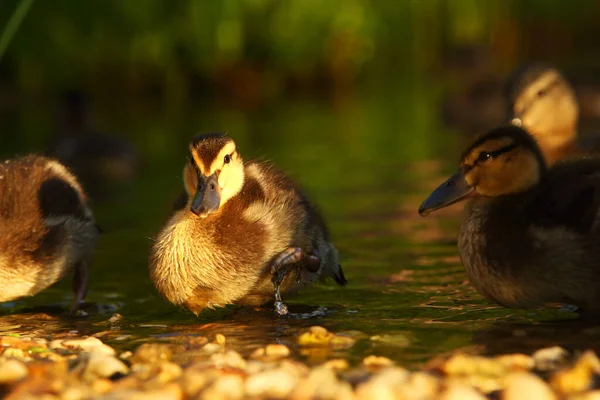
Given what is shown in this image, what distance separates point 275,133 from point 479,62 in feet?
22.9

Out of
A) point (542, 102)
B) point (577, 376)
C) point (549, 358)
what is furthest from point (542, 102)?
point (577, 376)

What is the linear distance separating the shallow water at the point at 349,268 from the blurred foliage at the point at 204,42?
87.7 inches

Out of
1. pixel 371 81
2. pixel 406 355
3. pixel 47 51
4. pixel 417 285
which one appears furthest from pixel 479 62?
pixel 406 355

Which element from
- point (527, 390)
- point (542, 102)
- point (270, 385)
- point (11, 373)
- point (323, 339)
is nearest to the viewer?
point (527, 390)

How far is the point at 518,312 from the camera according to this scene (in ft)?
19.8

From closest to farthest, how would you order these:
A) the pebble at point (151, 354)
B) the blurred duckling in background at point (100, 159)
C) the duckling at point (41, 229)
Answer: the pebble at point (151, 354), the duckling at point (41, 229), the blurred duckling in background at point (100, 159)

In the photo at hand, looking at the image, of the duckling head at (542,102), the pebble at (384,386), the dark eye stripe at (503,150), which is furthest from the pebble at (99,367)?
the duckling head at (542,102)

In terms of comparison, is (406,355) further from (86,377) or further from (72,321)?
(72,321)

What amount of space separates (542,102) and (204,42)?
366 inches

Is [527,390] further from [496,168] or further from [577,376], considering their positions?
[496,168]

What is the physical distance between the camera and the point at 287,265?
6109 mm

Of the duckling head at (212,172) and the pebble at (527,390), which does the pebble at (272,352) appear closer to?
the duckling head at (212,172)

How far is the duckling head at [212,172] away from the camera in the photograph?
5.95 meters

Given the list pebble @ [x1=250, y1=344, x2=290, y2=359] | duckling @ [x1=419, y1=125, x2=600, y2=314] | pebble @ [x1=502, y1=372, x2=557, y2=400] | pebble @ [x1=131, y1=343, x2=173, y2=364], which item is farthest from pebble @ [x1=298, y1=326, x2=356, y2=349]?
pebble @ [x1=502, y1=372, x2=557, y2=400]
